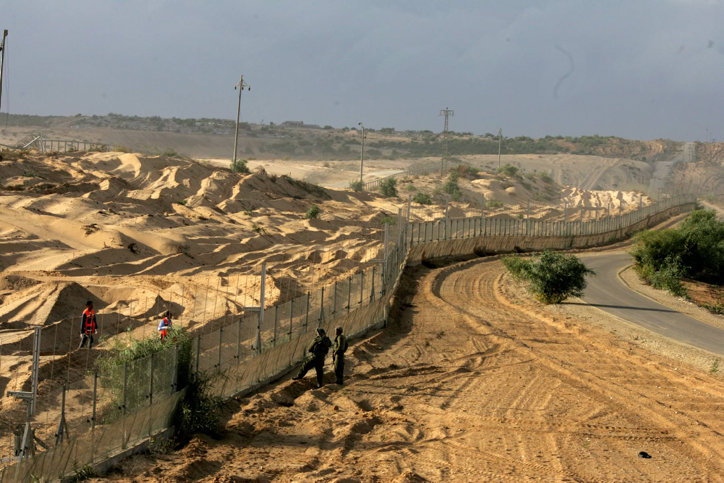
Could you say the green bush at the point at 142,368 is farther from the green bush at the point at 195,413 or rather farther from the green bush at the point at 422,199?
the green bush at the point at 422,199

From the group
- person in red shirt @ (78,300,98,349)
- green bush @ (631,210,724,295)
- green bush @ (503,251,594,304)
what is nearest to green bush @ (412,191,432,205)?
green bush @ (631,210,724,295)

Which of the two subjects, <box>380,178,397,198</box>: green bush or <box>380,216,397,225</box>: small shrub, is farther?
<box>380,178,397,198</box>: green bush

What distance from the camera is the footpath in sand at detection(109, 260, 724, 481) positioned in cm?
1380

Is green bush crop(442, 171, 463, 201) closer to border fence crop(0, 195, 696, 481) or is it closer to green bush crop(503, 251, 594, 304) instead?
green bush crop(503, 251, 594, 304)

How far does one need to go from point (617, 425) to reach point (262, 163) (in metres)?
103

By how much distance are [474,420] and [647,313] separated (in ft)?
69.1

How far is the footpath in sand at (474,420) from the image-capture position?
13797mm

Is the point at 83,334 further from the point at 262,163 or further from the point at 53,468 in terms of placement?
the point at 262,163

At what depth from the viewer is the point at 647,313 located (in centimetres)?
3547

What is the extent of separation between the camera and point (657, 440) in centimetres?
1645

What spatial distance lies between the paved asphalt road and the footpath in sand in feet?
12.8

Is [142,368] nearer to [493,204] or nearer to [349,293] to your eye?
[349,293]

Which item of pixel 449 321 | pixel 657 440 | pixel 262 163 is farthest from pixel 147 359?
pixel 262 163

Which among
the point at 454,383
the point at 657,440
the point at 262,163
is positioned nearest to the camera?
the point at 657,440
